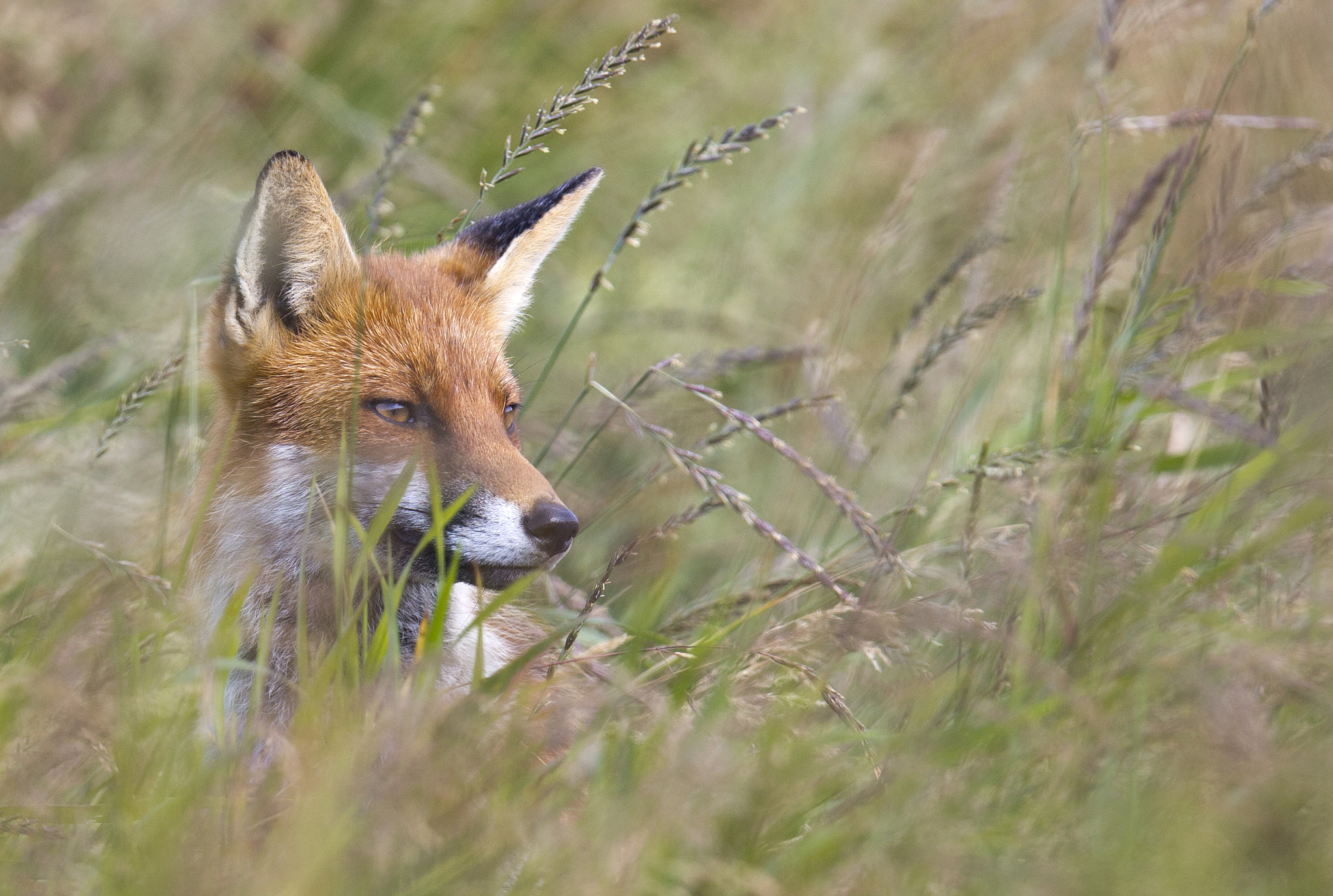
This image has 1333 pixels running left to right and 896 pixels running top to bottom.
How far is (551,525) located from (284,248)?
1.36m

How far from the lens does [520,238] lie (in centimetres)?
379

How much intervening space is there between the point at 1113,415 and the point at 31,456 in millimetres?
3657

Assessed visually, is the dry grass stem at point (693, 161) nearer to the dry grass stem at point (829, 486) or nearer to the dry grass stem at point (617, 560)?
the dry grass stem at point (829, 486)

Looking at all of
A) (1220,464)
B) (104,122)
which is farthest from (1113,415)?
(104,122)

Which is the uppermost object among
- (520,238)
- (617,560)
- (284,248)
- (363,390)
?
(284,248)

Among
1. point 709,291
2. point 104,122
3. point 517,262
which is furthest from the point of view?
point 104,122

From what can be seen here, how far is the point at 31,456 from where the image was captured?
3.64 m

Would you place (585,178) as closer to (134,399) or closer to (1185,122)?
(134,399)

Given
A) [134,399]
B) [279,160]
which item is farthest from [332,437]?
[279,160]

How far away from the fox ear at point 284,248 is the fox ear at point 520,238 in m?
0.55

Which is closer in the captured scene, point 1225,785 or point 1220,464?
point 1225,785

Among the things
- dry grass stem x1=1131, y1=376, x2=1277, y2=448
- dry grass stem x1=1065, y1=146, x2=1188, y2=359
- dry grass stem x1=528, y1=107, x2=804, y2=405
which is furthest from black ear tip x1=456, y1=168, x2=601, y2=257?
dry grass stem x1=1131, y1=376, x2=1277, y2=448

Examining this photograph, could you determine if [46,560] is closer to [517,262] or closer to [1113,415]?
[517,262]

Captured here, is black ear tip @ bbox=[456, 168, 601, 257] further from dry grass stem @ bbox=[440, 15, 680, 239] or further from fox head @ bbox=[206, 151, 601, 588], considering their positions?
dry grass stem @ bbox=[440, 15, 680, 239]
